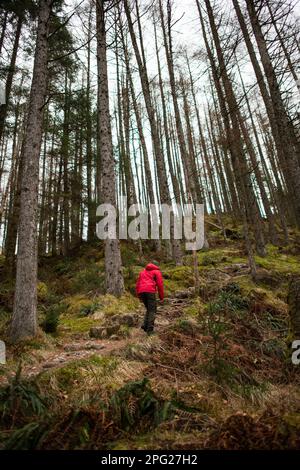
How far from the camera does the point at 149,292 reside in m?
6.41

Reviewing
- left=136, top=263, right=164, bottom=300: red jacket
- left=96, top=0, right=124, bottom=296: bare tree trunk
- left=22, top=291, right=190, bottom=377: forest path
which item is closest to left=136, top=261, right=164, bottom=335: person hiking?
left=136, top=263, right=164, bottom=300: red jacket

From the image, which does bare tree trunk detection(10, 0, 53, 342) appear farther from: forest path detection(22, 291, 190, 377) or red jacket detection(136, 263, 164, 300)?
red jacket detection(136, 263, 164, 300)

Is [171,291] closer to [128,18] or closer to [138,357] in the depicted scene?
[138,357]

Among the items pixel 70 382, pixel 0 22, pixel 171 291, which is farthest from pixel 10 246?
pixel 70 382

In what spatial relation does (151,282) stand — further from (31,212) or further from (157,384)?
(157,384)

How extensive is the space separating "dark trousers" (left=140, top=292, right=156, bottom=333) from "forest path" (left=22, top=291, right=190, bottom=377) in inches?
6.7

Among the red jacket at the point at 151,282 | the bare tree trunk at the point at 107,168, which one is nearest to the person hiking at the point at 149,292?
the red jacket at the point at 151,282

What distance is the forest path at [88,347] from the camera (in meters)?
4.29

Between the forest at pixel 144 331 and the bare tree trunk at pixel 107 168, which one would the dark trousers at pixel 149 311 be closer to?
the forest at pixel 144 331

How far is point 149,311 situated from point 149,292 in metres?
0.42

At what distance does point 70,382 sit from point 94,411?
3.61 ft

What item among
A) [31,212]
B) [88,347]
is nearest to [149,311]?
[88,347]

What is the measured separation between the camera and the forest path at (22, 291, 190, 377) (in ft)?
14.1
